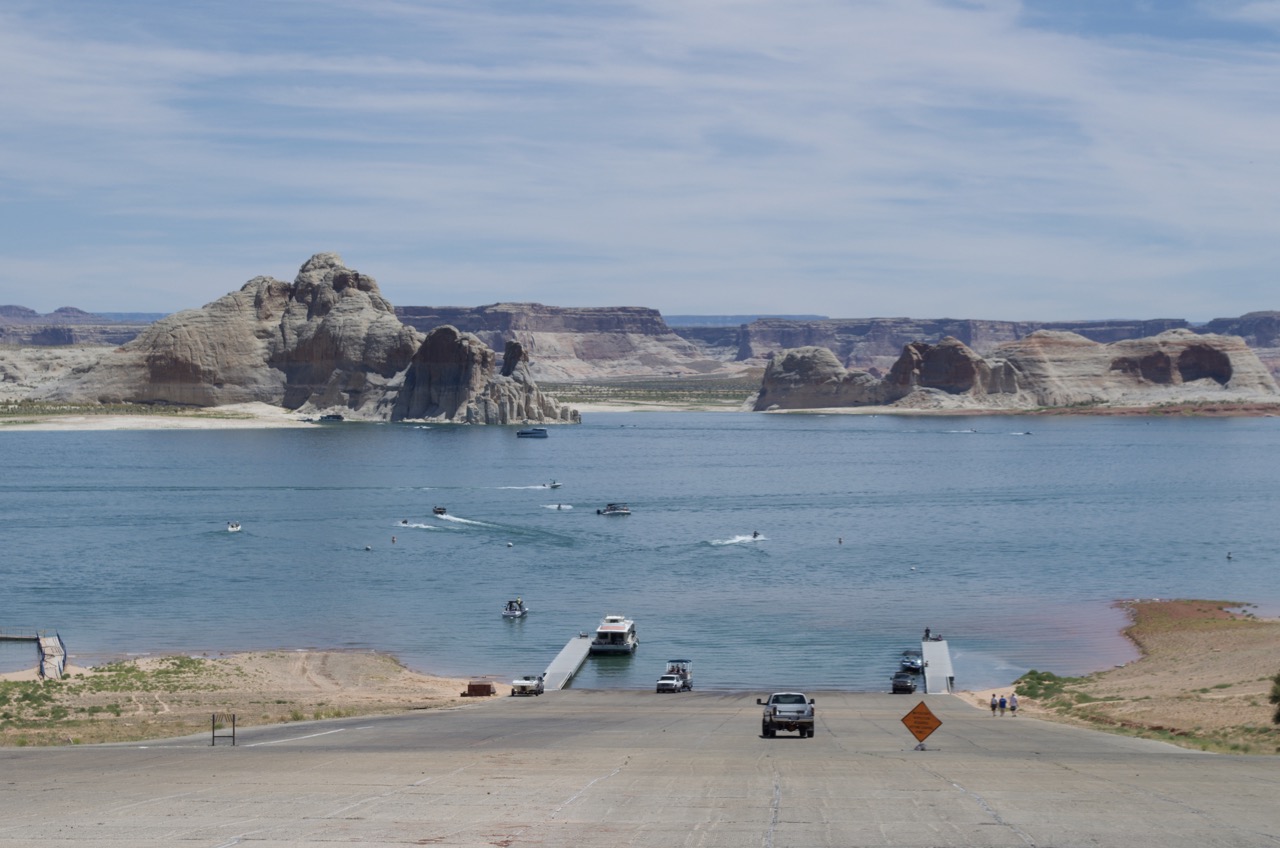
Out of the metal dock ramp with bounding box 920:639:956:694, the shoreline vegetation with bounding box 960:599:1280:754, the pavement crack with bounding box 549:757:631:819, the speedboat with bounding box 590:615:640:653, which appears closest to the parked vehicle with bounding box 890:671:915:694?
the metal dock ramp with bounding box 920:639:956:694

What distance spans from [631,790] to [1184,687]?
28.3 meters

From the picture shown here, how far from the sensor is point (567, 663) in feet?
187

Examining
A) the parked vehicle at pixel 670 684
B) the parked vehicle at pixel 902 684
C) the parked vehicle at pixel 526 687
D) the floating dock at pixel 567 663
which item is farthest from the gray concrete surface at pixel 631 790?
the floating dock at pixel 567 663

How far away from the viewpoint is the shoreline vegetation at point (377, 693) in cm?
3625

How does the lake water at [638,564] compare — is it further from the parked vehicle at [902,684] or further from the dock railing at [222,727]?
the dock railing at [222,727]

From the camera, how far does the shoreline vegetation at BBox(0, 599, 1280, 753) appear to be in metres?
36.2

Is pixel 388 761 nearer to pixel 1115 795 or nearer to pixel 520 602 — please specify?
pixel 1115 795

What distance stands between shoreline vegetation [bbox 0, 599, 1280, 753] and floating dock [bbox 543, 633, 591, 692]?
3.73 metres

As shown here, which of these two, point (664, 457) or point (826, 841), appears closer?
point (826, 841)

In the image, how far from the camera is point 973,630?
65.6 metres

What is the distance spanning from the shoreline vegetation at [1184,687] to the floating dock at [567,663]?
651 inches

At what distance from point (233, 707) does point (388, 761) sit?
14853 millimetres

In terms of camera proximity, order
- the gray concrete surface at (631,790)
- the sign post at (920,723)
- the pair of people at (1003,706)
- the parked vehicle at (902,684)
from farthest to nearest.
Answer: the parked vehicle at (902,684), the pair of people at (1003,706), the sign post at (920,723), the gray concrete surface at (631,790)

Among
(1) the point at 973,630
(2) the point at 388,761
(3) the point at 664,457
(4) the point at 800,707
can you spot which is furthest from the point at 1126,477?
(2) the point at 388,761
